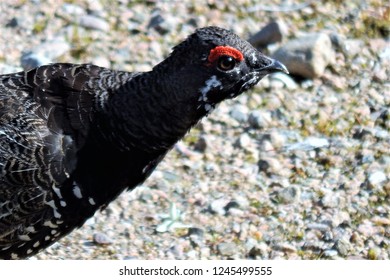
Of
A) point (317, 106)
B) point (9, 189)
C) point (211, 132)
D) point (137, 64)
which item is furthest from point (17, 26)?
point (9, 189)

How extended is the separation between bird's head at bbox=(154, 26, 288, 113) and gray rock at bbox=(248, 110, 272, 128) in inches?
87.6

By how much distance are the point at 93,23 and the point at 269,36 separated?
1867mm

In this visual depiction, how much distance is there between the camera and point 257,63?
22.4 feet

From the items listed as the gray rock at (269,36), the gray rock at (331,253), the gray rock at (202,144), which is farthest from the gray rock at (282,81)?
the gray rock at (331,253)

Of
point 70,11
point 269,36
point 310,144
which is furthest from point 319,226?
point 70,11

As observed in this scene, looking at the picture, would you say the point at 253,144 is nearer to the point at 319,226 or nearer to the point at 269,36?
the point at 319,226

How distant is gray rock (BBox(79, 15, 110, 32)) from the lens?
10.3 metres

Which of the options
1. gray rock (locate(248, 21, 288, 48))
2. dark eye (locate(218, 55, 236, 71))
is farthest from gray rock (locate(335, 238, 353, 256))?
gray rock (locate(248, 21, 288, 48))

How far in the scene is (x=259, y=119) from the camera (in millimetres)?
9016

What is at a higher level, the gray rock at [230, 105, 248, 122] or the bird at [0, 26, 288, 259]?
the bird at [0, 26, 288, 259]

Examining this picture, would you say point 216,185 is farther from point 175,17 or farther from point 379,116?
point 175,17

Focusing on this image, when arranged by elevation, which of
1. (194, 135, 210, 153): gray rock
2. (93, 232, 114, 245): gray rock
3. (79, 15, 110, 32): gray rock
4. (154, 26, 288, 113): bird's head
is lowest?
(93, 232, 114, 245): gray rock

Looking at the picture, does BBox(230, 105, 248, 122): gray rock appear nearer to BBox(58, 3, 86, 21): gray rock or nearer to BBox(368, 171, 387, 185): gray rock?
BBox(368, 171, 387, 185): gray rock

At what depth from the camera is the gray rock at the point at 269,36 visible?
10078 millimetres
